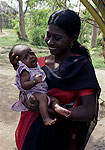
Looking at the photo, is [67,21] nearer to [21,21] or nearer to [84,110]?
[84,110]

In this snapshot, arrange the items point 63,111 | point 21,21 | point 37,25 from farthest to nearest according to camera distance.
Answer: point 37,25
point 21,21
point 63,111

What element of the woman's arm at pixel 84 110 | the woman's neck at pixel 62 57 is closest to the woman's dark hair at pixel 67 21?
the woman's neck at pixel 62 57

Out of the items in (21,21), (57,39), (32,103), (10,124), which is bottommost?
(10,124)

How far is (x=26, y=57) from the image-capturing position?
137 centimetres

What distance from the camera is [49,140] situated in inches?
52.6

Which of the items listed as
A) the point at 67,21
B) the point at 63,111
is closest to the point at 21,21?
the point at 67,21

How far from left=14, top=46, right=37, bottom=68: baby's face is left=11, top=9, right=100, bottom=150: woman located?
90mm

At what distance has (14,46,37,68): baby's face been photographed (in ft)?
4.43

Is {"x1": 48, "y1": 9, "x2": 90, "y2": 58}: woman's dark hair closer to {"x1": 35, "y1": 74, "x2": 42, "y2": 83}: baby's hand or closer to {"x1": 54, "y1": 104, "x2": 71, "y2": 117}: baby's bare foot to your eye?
{"x1": 35, "y1": 74, "x2": 42, "y2": 83}: baby's hand

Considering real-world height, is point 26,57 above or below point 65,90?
above

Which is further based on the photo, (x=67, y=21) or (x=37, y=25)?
(x=37, y=25)

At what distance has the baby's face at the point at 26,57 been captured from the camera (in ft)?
4.43

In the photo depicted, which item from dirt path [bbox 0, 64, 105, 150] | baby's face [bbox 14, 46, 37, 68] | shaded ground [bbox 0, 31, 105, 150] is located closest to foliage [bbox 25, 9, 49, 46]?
shaded ground [bbox 0, 31, 105, 150]

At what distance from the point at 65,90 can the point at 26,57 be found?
0.34 m
